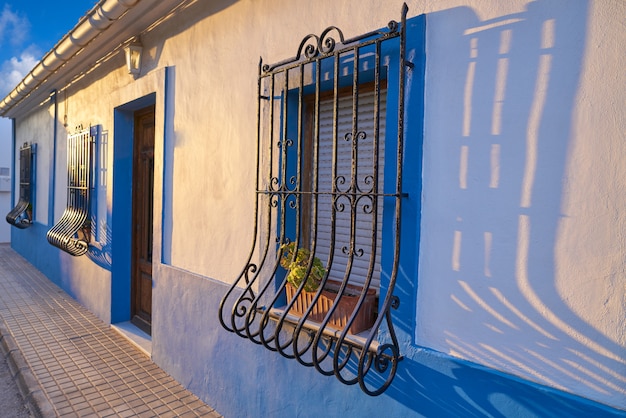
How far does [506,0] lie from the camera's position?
1.72 m

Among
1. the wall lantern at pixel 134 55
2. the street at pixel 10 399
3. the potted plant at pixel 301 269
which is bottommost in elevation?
the street at pixel 10 399

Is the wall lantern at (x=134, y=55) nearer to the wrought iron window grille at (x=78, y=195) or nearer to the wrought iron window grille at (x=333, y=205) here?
the wrought iron window grille at (x=78, y=195)

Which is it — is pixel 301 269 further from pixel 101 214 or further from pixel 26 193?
pixel 26 193

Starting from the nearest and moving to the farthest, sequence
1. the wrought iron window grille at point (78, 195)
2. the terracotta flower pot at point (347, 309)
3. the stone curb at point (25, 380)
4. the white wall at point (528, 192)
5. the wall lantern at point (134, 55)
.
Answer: the white wall at point (528, 192) → the terracotta flower pot at point (347, 309) → the stone curb at point (25, 380) → the wall lantern at point (134, 55) → the wrought iron window grille at point (78, 195)

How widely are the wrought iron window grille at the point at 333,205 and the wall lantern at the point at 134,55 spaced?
6.79 feet

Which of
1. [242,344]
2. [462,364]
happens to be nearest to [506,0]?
[462,364]

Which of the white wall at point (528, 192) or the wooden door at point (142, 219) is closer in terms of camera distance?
the white wall at point (528, 192)

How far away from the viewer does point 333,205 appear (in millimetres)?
2121

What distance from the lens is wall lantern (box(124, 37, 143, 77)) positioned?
170 inches

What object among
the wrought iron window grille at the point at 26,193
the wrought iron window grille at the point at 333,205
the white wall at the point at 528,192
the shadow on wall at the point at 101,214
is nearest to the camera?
the white wall at the point at 528,192

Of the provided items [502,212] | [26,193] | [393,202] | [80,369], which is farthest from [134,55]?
[26,193]

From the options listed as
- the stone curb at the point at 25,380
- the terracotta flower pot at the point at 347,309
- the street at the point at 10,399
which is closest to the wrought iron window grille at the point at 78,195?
the stone curb at the point at 25,380

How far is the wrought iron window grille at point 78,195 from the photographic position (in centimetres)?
561

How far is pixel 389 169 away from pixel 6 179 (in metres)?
15.6
